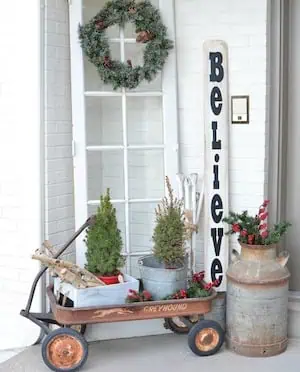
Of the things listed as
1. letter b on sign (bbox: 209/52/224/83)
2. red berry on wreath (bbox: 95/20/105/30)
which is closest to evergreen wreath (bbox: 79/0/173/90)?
red berry on wreath (bbox: 95/20/105/30)

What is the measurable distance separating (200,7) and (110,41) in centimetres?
63

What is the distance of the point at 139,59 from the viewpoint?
3977 millimetres

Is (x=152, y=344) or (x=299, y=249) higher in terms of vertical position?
(x=299, y=249)

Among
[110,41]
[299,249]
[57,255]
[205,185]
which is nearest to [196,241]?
[205,185]

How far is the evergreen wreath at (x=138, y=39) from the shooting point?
3820 mm

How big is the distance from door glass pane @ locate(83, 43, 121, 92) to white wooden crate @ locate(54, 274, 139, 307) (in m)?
1.30

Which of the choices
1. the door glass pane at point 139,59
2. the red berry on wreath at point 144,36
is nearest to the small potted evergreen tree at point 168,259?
the door glass pane at point 139,59

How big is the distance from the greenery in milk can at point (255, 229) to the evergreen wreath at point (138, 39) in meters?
1.10

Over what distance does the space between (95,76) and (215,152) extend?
0.94m

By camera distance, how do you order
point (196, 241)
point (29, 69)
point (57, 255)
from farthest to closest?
point (196, 241)
point (29, 69)
point (57, 255)

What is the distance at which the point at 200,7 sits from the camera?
12.9 feet

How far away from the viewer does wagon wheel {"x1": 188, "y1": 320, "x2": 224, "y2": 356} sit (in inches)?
138

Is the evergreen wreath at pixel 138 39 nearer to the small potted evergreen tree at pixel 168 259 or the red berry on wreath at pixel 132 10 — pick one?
the red berry on wreath at pixel 132 10

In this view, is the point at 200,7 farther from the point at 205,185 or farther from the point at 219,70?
the point at 205,185
